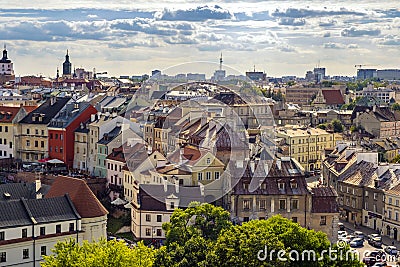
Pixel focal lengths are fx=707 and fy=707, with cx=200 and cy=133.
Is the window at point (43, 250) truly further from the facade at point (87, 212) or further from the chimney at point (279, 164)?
the chimney at point (279, 164)

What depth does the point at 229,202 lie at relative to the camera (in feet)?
Result: 130

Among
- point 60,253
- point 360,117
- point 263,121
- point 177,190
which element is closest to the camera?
point 60,253

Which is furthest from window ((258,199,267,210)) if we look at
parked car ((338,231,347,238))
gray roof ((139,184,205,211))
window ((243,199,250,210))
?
parked car ((338,231,347,238))

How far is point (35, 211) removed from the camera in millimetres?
32625

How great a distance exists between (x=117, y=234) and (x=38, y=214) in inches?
354

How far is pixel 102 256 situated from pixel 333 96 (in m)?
101

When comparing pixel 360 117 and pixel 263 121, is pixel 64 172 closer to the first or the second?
pixel 263 121

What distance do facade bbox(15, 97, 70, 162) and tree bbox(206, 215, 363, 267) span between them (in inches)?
1343

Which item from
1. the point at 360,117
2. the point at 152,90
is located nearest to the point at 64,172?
the point at 152,90

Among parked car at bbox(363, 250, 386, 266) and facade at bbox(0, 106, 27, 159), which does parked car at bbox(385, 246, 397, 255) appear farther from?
facade at bbox(0, 106, 27, 159)

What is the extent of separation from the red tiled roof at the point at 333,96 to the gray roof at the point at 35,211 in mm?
90509

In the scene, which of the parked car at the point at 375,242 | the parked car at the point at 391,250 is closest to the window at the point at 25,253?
the parked car at the point at 391,250

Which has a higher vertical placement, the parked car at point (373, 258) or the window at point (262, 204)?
the window at point (262, 204)

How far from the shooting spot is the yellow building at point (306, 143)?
66750mm
